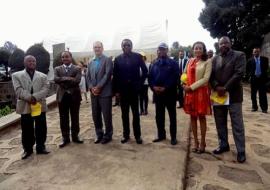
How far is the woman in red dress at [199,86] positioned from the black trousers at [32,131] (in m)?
2.43

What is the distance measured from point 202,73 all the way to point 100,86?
1758mm

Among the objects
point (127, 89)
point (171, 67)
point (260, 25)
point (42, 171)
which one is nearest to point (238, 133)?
point (171, 67)

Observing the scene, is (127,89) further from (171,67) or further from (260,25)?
(260,25)

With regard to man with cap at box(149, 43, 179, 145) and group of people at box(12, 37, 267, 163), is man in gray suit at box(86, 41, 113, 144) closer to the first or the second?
group of people at box(12, 37, 267, 163)

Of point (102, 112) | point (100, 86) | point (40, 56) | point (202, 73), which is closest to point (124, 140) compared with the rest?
point (102, 112)

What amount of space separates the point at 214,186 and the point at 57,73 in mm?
3330

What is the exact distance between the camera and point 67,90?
5.99 meters

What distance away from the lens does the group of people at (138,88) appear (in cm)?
519

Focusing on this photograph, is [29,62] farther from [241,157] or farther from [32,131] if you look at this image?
[241,157]

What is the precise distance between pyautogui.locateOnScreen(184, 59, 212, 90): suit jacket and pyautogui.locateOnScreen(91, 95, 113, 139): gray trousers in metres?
1.60

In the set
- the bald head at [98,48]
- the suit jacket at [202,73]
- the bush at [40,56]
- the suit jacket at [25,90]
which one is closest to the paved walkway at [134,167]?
the suit jacket at [25,90]

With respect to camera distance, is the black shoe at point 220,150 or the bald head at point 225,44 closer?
the bald head at point 225,44

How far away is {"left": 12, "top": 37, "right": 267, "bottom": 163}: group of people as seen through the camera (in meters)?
5.19

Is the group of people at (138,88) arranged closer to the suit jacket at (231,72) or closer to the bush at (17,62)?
the suit jacket at (231,72)
